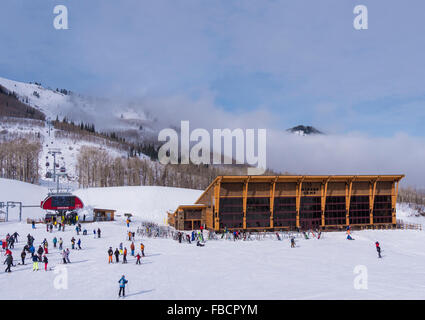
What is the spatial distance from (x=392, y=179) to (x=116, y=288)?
49855 mm

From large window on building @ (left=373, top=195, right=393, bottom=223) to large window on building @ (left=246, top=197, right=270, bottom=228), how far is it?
17.9m

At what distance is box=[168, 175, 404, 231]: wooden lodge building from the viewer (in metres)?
50.2

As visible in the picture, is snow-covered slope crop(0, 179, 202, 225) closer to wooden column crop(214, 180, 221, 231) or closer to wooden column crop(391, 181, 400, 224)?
wooden column crop(214, 180, 221, 231)

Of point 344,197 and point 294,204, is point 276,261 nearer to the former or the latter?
point 294,204

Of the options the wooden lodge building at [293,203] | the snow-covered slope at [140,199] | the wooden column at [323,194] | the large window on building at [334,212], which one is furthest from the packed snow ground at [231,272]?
the snow-covered slope at [140,199]

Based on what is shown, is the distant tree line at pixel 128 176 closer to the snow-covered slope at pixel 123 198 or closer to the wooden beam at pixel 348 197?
the snow-covered slope at pixel 123 198

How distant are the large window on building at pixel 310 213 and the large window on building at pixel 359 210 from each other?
214 inches

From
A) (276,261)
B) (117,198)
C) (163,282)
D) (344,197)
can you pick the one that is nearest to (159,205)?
(117,198)

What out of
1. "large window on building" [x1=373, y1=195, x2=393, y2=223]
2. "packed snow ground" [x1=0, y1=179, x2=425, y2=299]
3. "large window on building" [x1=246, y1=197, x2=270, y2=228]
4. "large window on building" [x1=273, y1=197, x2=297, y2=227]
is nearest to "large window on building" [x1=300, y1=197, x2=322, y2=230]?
"large window on building" [x1=273, y1=197, x2=297, y2=227]

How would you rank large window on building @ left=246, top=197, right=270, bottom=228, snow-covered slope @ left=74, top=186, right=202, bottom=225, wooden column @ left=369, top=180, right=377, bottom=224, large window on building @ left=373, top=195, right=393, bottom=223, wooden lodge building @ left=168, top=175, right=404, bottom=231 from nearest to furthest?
wooden lodge building @ left=168, top=175, right=404, bottom=231, large window on building @ left=246, top=197, right=270, bottom=228, wooden column @ left=369, top=180, right=377, bottom=224, large window on building @ left=373, top=195, right=393, bottom=223, snow-covered slope @ left=74, top=186, right=202, bottom=225

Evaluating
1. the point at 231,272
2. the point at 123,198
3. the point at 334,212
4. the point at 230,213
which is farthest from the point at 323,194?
the point at 123,198

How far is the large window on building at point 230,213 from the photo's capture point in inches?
1966

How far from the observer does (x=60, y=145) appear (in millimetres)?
184250

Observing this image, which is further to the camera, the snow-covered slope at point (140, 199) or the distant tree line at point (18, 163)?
A: the distant tree line at point (18, 163)
